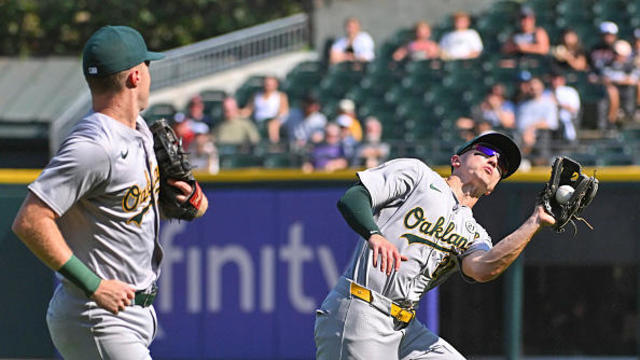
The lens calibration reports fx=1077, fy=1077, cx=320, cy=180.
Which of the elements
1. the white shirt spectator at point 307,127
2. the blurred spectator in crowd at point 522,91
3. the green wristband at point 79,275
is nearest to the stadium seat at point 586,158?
the blurred spectator in crowd at point 522,91

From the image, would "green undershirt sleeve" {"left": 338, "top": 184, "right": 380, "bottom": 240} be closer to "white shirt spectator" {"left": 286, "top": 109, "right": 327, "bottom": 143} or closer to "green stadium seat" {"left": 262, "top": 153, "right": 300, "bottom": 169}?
"green stadium seat" {"left": 262, "top": 153, "right": 300, "bottom": 169}

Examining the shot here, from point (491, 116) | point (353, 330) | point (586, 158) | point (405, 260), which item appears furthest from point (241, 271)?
point (405, 260)

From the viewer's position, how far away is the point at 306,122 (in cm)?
1160

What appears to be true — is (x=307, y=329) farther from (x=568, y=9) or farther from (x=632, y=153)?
(x=568, y=9)

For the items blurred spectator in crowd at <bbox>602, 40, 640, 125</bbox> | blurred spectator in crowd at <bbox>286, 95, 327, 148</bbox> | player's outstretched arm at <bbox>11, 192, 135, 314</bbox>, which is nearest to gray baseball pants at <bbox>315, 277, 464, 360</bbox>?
player's outstretched arm at <bbox>11, 192, 135, 314</bbox>

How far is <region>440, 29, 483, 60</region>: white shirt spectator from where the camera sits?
42.2ft

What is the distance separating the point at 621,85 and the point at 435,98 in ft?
7.07

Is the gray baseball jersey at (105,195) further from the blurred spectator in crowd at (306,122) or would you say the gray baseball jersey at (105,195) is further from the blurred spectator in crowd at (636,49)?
the blurred spectator in crowd at (636,49)

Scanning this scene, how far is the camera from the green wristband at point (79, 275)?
366 cm

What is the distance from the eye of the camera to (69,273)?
366 centimetres

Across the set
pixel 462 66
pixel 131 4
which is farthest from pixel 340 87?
pixel 131 4

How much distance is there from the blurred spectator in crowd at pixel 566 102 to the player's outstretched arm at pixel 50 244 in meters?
7.29

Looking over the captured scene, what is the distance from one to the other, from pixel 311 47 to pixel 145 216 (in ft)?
37.9

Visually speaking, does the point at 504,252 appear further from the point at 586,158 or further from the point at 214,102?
the point at 214,102
